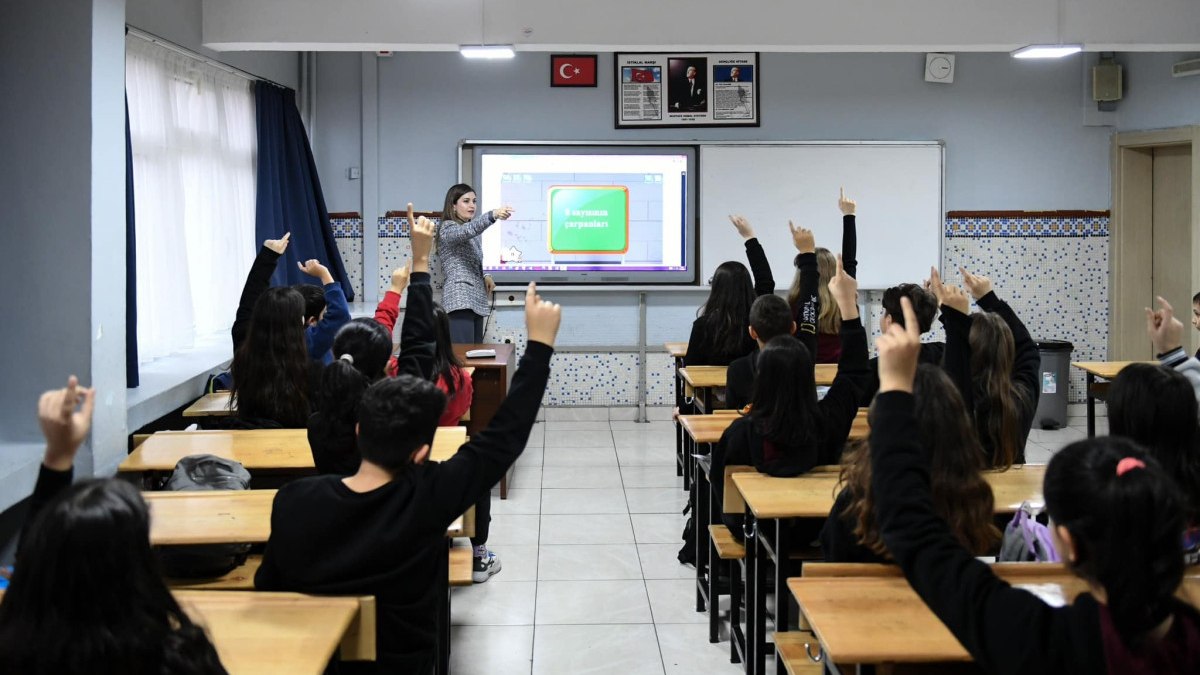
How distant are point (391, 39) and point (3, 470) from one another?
10.9 feet

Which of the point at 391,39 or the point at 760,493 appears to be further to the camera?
the point at 391,39

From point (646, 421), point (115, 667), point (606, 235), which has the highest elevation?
point (606, 235)

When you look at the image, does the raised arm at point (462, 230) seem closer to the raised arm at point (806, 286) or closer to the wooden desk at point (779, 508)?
the raised arm at point (806, 286)

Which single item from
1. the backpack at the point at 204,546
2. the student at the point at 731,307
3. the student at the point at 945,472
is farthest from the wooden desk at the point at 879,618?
the student at the point at 731,307

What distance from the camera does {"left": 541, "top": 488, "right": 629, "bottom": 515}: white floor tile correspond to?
18.3ft

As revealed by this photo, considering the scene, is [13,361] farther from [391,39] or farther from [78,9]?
[391,39]

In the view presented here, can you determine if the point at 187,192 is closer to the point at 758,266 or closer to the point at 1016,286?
the point at 758,266

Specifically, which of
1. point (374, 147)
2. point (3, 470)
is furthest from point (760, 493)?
point (374, 147)

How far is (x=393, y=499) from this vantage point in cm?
212

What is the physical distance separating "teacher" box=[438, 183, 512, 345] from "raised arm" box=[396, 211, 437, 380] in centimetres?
345

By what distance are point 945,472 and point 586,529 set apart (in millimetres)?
3035

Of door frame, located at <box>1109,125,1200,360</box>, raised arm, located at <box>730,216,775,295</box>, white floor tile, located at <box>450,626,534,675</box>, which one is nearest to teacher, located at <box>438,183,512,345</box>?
raised arm, located at <box>730,216,775,295</box>

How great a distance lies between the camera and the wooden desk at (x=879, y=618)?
189 centimetres

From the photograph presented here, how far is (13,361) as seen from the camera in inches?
150
